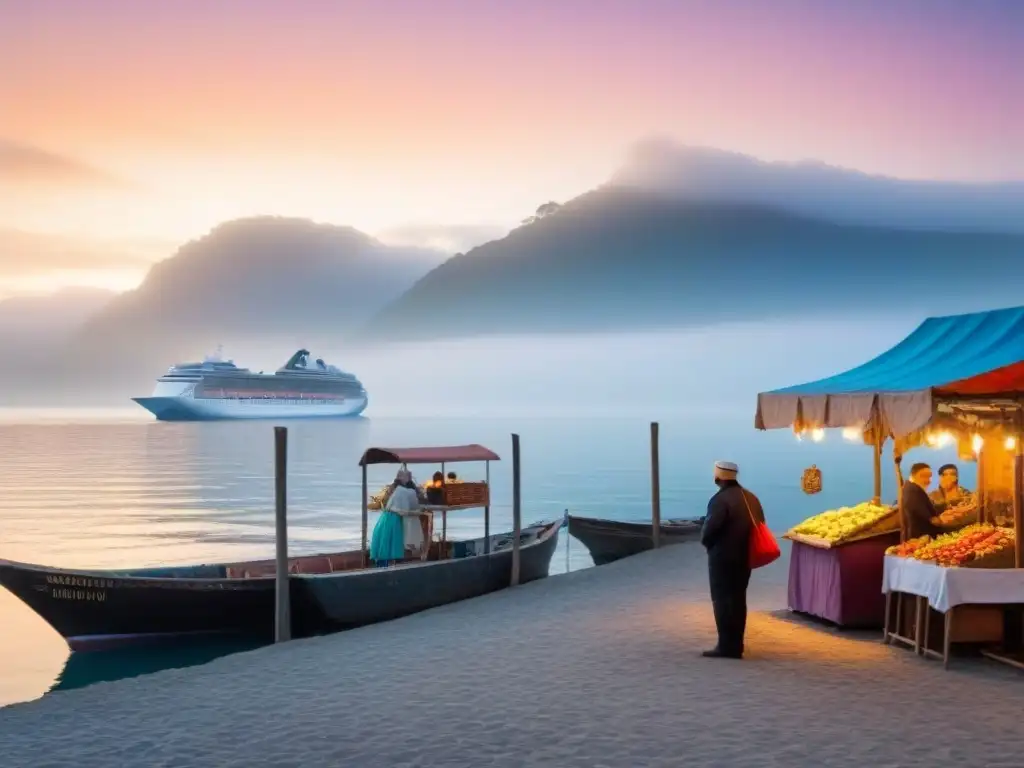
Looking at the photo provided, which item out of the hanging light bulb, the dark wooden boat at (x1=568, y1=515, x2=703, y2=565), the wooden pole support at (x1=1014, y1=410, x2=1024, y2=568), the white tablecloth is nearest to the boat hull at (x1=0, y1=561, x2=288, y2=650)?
the hanging light bulb

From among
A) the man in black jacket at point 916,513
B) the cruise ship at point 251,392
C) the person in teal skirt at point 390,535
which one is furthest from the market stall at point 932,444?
the cruise ship at point 251,392

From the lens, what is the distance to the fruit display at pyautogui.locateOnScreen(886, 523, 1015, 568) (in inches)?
399

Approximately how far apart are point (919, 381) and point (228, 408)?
15939cm

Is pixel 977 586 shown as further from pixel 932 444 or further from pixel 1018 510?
pixel 932 444

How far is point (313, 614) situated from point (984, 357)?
9.43 m

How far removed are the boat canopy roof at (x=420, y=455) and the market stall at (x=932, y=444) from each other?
6374 mm

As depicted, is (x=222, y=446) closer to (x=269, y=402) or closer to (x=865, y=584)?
(x=269, y=402)

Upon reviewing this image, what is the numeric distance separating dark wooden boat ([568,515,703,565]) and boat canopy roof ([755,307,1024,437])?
373 inches

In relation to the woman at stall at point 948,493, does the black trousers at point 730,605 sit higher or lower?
lower

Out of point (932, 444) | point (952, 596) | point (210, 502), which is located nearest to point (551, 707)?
point (952, 596)

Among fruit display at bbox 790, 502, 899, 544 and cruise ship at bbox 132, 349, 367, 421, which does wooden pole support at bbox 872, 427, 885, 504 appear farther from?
cruise ship at bbox 132, 349, 367, 421

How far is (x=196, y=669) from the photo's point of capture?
1153cm

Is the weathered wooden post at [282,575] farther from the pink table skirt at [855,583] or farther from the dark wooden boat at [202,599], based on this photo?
the pink table skirt at [855,583]

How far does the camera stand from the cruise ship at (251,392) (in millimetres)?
161875
